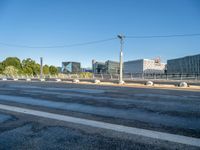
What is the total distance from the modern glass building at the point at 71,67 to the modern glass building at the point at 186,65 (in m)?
41.6

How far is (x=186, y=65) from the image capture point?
6644cm

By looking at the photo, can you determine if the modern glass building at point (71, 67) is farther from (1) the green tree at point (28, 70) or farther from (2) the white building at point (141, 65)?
(2) the white building at point (141, 65)

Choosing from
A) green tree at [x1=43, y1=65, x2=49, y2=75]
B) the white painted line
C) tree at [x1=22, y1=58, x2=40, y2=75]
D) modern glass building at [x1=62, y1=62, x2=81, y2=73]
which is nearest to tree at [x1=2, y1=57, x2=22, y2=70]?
tree at [x1=22, y1=58, x2=40, y2=75]

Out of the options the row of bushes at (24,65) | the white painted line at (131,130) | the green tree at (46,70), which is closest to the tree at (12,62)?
the row of bushes at (24,65)

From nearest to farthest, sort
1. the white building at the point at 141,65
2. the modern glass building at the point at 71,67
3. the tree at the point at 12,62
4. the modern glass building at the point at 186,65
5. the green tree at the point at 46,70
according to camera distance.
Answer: the modern glass building at the point at 186,65 → the modern glass building at the point at 71,67 → the tree at the point at 12,62 → the green tree at the point at 46,70 → the white building at the point at 141,65

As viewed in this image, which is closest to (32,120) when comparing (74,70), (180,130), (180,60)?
(180,130)

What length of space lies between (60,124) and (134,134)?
189 cm

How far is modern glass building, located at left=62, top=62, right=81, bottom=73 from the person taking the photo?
3769 inches

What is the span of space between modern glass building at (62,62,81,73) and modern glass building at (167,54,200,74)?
137 feet

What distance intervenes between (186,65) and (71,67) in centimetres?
5017

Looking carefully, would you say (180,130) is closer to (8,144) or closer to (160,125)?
(160,125)

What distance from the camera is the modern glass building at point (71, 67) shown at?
95.7m

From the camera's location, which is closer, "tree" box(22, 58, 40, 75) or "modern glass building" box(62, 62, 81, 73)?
"tree" box(22, 58, 40, 75)

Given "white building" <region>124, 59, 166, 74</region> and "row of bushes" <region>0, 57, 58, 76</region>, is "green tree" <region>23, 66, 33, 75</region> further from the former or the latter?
"white building" <region>124, 59, 166, 74</region>
